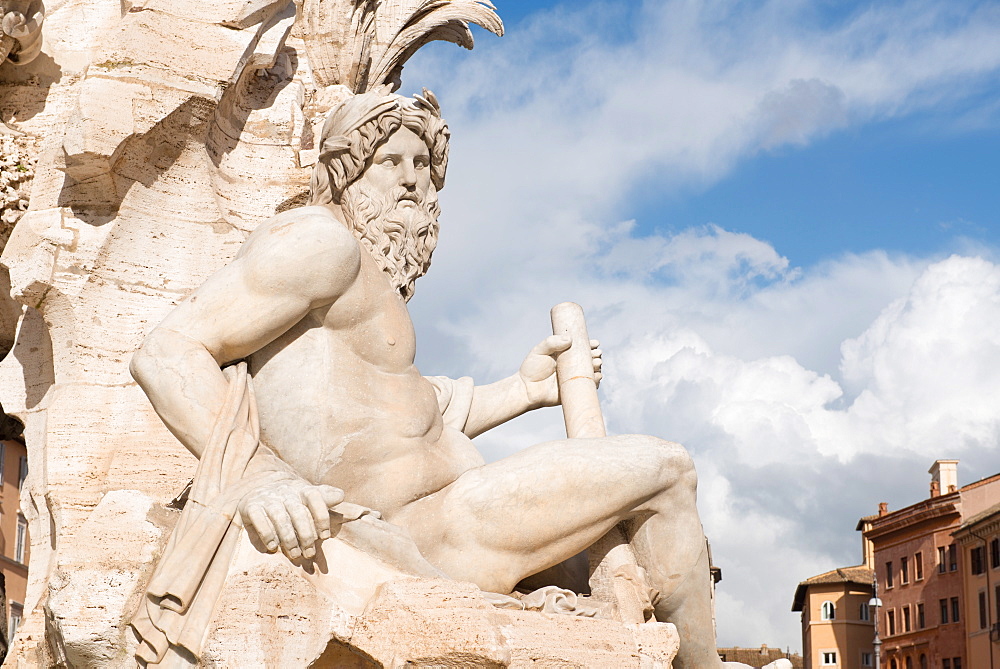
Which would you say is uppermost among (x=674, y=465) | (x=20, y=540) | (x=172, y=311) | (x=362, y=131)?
(x=20, y=540)

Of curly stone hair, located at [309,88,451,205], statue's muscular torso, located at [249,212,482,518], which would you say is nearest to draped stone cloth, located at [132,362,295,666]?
statue's muscular torso, located at [249,212,482,518]

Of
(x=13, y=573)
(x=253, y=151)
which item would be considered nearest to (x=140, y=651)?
(x=253, y=151)

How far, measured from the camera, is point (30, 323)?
647cm

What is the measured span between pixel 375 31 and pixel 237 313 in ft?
10.7

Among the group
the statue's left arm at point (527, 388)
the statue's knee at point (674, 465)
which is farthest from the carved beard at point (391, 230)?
the statue's knee at point (674, 465)

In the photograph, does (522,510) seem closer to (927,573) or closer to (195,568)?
(195,568)

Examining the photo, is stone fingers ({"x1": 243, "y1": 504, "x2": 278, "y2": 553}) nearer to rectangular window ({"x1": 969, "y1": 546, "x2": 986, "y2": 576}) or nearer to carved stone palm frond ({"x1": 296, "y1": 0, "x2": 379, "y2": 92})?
carved stone palm frond ({"x1": 296, "y1": 0, "x2": 379, "y2": 92})

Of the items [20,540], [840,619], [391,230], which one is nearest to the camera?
[391,230]

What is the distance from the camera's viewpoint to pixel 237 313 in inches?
180

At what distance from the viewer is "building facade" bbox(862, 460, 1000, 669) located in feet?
151

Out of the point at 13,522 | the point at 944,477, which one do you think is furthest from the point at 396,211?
the point at 944,477

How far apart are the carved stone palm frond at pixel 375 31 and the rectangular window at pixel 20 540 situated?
10.2 m

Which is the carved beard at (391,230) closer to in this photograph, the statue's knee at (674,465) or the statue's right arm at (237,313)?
the statue's right arm at (237,313)

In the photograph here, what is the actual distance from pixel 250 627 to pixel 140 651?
0.39 m
